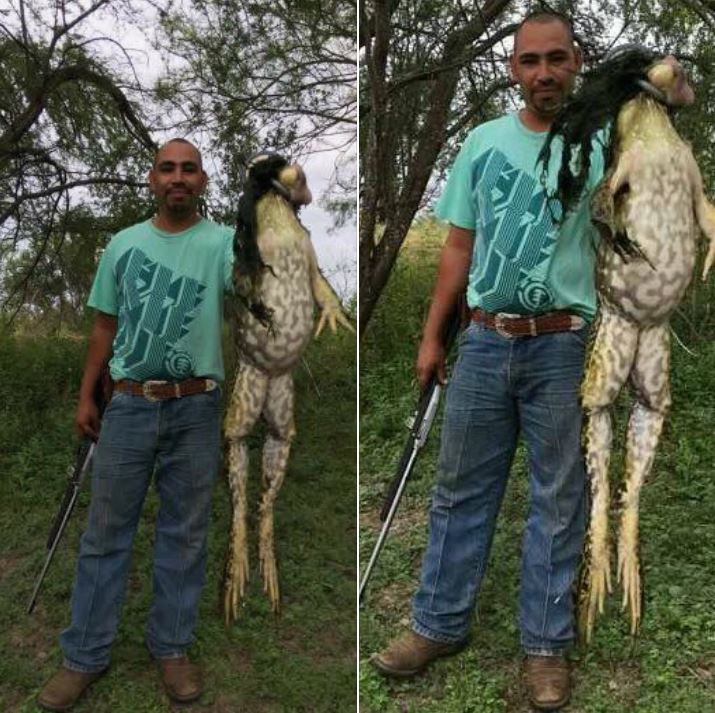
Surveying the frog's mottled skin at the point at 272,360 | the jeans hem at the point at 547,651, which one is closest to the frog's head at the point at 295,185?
the frog's mottled skin at the point at 272,360

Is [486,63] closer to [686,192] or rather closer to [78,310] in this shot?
[686,192]

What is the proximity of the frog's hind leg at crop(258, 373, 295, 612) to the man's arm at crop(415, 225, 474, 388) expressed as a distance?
0.29 m

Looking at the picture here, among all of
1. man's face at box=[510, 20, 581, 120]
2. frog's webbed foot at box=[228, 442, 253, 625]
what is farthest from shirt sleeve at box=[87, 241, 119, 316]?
man's face at box=[510, 20, 581, 120]

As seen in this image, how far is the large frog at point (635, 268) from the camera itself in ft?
5.60

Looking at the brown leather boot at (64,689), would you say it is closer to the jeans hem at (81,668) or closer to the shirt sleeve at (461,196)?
the jeans hem at (81,668)

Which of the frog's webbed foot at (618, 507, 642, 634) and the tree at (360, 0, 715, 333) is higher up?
the tree at (360, 0, 715, 333)

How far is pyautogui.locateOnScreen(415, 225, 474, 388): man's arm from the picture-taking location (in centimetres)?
192

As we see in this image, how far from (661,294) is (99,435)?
115 cm

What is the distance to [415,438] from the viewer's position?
1.97 metres

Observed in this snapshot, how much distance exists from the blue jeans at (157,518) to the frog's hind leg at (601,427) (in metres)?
0.73

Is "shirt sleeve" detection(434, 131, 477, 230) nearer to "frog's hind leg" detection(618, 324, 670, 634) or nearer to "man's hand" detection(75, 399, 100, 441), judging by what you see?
"frog's hind leg" detection(618, 324, 670, 634)

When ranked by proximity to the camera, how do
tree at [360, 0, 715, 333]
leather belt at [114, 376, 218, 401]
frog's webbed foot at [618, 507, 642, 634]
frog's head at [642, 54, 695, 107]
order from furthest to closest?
tree at [360, 0, 715, 333], leather belt at [114, 376, 218, 401], frog's webbed foot at [618, 507, 642, 634], frog's head at [642, 54, 695, 107]

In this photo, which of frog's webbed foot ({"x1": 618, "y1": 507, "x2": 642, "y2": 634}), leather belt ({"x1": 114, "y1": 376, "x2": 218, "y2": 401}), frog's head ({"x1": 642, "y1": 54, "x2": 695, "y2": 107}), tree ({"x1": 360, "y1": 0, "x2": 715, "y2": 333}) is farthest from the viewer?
tree ({"x1": 360, "y1": 0, "x2": 715, "y2": 333})

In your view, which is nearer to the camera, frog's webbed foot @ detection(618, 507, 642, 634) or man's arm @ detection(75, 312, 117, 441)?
frog's webbed foot @ detection(618, 507, 642, 634)
